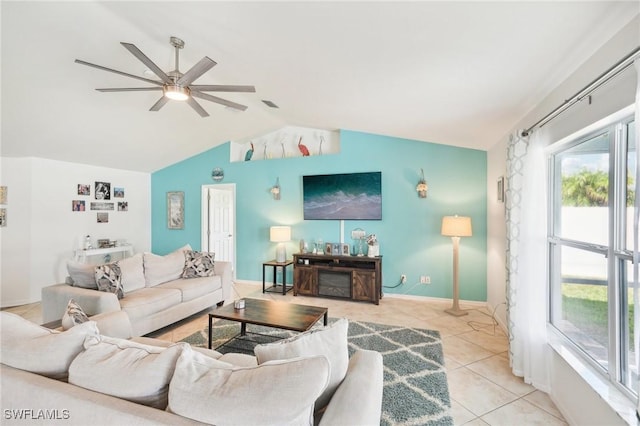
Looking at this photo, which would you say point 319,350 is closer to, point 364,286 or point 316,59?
point 316,59

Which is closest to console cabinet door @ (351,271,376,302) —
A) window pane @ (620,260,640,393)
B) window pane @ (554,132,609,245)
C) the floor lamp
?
the floor lamp

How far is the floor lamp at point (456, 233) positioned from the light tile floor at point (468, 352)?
144 mm

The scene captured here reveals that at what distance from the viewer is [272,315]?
2.63 metres

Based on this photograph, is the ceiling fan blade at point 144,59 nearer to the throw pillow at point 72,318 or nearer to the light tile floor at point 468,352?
the throw pillow at point 72,318

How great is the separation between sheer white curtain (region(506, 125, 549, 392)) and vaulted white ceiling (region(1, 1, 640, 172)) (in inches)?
19.7

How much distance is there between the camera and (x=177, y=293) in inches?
130

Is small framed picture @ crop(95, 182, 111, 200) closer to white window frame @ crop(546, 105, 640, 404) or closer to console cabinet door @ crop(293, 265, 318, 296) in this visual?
console cabinet door @ crop(293, 265, 318, 296)

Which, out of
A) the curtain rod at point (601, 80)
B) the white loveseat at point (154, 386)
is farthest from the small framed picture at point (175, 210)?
the curtain rod at point (601, 80)

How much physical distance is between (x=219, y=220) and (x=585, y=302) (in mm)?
5734

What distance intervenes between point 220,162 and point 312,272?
119 inches

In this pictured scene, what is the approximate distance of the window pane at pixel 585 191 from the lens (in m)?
1.69

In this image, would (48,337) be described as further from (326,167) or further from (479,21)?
(326,167)

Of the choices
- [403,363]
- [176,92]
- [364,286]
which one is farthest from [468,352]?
[176,92]

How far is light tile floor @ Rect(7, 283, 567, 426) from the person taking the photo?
73.7 inches
